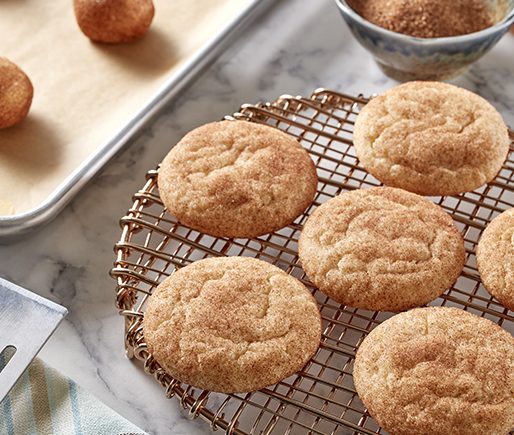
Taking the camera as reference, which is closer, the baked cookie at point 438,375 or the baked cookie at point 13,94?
the baked cookie at point 438,375

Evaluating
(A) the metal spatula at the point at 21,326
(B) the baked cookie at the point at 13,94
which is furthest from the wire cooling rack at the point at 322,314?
(B) the baked cookie at the point at 13,94

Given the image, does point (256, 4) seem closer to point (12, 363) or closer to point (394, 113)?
point (394, 113)

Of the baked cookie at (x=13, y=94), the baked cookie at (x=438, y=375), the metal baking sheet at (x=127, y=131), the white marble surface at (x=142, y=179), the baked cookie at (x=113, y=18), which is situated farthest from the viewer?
the baked cookie at (x=113, y=18)

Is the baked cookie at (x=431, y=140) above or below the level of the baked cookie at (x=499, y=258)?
above

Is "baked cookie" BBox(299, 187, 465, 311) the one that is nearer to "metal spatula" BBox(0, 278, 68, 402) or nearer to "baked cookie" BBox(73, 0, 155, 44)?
"metal spatula" BBox(0, 278, 68, 402)

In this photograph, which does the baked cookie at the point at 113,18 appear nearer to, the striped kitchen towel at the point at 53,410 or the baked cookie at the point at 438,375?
the striped kitchen towel at the point at 53,410

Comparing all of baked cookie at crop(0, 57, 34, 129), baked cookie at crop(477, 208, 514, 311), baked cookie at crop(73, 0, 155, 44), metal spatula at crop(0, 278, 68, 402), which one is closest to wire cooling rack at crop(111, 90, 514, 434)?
baked cookie at crop(477, 208, 514, 311)

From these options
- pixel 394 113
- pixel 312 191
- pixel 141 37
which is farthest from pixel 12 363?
pixel 141 37

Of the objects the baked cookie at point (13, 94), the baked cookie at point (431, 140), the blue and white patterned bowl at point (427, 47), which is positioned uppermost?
the baked cookie at point (13, 94)
